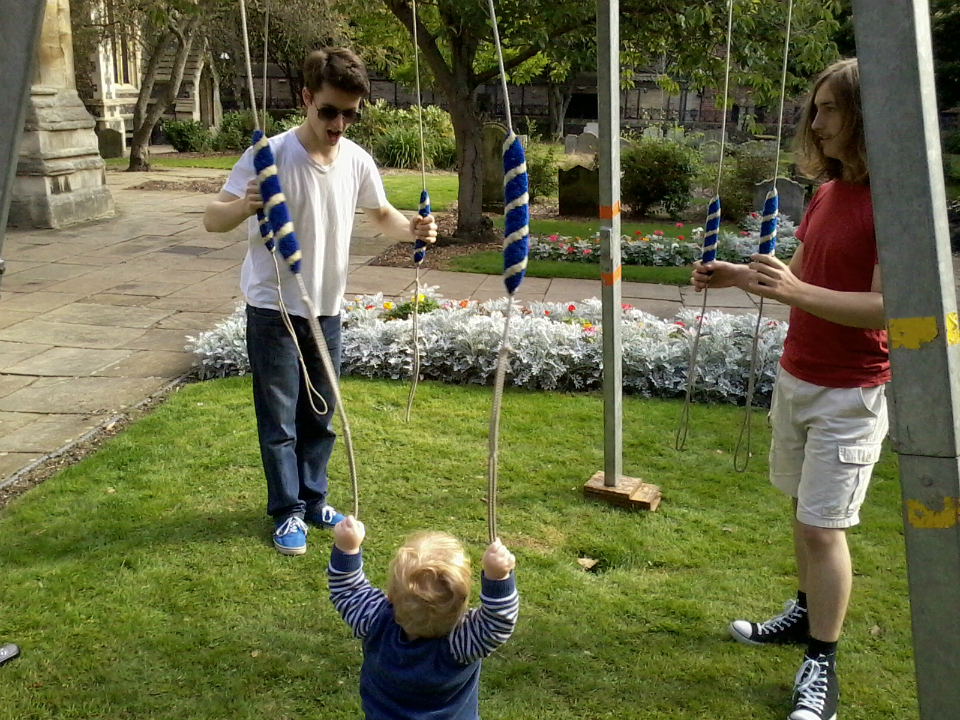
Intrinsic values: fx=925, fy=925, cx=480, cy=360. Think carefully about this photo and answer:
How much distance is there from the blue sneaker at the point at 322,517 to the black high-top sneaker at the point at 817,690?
1902mm

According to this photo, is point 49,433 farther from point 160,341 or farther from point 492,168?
point 492,168

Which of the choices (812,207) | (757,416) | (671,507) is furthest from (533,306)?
(812,207)

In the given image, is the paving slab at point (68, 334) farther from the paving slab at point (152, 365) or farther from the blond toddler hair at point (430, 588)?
the blond toddler hair at point (430, 588)

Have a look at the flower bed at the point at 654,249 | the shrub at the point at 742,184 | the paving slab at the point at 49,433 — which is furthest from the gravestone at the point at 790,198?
the paving slab at the point at 49,433

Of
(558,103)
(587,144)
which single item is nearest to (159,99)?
(587,144)

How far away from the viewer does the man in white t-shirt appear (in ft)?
9.95

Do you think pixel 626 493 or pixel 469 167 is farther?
pixel 469 167

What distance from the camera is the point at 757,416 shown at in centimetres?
552


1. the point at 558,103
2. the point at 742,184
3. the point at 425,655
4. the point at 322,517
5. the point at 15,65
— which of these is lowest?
the point at 322,517

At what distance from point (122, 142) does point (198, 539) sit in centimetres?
2087

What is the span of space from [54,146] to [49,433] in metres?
8.10

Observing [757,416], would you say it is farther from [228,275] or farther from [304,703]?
[228,275]

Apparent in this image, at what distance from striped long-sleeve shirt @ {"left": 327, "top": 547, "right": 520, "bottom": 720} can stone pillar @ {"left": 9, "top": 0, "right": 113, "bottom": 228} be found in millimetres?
11162

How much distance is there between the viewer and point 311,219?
320 centimetres
